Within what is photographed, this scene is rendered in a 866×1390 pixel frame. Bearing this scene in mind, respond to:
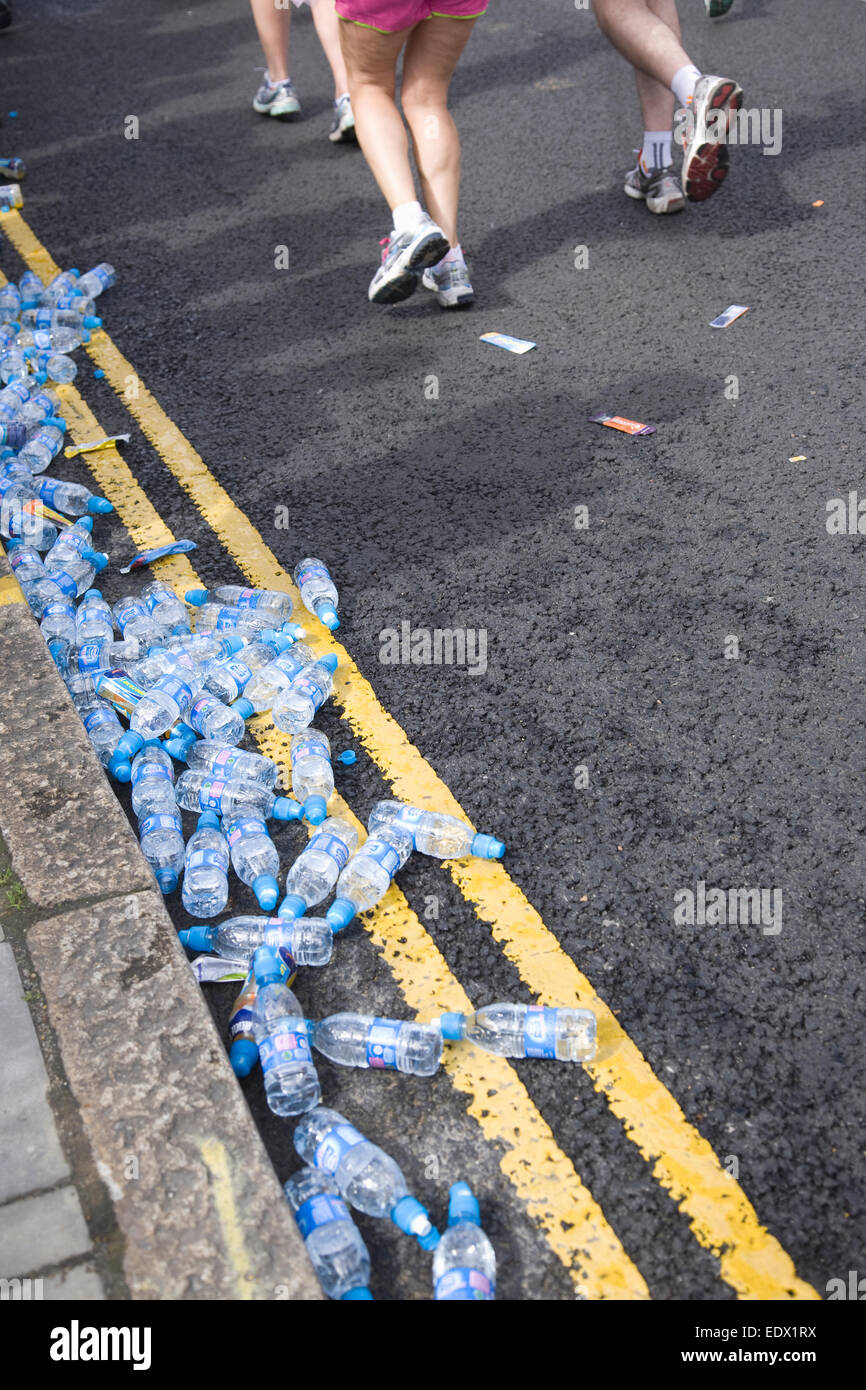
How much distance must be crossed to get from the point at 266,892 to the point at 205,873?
211 millimetres

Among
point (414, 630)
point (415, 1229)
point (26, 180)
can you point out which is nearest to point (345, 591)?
point (414, 630)

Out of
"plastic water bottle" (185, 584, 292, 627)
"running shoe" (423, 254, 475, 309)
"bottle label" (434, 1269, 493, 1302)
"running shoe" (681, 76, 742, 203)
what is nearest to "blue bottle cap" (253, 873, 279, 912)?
"bottle label" (434, 1269, 493, 1302)

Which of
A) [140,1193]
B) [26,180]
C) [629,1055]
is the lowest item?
[629,1055]

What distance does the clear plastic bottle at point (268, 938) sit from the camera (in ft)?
9.53

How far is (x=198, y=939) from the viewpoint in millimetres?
2943

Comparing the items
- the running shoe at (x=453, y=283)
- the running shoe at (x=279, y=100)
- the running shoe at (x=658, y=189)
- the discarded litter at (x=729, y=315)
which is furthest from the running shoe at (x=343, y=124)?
the discarded litter at (x=729, y=315)

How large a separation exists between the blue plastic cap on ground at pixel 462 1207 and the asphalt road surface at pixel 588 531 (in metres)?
0.05

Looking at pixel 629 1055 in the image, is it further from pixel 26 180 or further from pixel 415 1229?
pixel 26 180

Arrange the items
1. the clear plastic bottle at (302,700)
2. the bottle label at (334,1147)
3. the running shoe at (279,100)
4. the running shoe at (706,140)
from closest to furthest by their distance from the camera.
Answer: the bottle label at (334,1147)
the clear plastic bottle at (302,700)
the running shoe at (706,140)
the running shoe at (279,100)

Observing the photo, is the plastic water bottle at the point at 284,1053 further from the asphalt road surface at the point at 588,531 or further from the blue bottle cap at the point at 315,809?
the blue bottle cap at the point at 315,809

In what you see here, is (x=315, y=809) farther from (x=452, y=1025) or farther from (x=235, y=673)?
(x=452, y=1025)

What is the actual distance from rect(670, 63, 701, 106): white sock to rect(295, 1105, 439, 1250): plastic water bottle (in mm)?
5335

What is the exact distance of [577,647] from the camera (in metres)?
3.75
